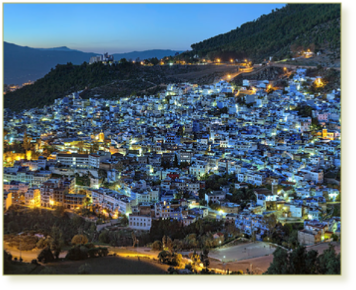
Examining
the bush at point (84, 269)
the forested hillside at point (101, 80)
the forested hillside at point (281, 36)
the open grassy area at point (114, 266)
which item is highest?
the forested hillside at point (281, 36)

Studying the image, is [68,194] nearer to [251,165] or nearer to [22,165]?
[22,165]

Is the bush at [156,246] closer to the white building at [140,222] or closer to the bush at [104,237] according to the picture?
the white building at [140,222]

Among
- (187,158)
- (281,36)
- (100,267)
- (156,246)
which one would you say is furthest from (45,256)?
(281,36)

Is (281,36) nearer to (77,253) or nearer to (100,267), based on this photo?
(77,253)

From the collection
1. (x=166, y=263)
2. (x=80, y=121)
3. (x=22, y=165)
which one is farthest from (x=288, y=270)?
(x=80, y=121)

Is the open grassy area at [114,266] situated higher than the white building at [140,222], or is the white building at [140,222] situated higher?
the white building at [140,222]

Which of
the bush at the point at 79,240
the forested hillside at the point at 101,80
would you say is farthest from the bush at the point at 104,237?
the forested hillside at the point at 101,80
